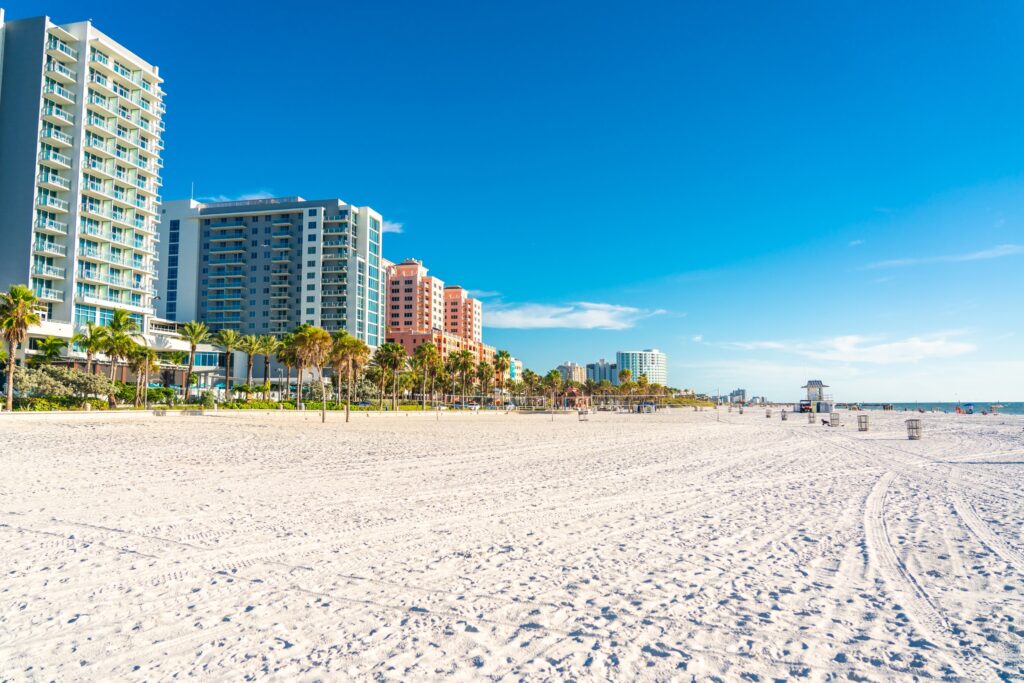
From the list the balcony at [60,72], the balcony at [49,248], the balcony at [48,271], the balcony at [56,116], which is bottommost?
the balcony at [48,271]

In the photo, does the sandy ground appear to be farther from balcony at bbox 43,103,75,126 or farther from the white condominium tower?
balcony at bbox 43,103,75,126

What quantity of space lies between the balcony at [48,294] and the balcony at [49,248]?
3644mm

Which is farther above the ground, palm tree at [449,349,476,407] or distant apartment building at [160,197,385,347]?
distant apartment building at [160,197,385,347]

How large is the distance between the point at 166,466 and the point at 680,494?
1277 cm

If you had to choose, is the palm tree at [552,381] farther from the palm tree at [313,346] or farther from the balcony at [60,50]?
the balcony at [60,50]

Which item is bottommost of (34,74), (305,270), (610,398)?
(610,398)

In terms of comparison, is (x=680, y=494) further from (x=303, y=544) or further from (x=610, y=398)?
(x=610, y=398)

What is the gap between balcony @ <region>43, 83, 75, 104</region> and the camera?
6215 cm

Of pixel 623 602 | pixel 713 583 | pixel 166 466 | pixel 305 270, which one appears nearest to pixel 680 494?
pixel 713 583

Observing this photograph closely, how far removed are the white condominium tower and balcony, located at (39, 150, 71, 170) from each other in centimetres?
12

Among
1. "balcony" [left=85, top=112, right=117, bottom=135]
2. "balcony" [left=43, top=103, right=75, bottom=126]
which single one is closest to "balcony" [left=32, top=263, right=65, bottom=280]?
"balcony" [left=43, top=103, right=75, bottom=126]

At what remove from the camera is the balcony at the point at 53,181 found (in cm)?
6134

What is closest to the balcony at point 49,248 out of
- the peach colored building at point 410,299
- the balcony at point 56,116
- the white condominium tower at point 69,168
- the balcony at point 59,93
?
the white condominium tower at point 69,168

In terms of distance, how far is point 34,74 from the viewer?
203 ft
